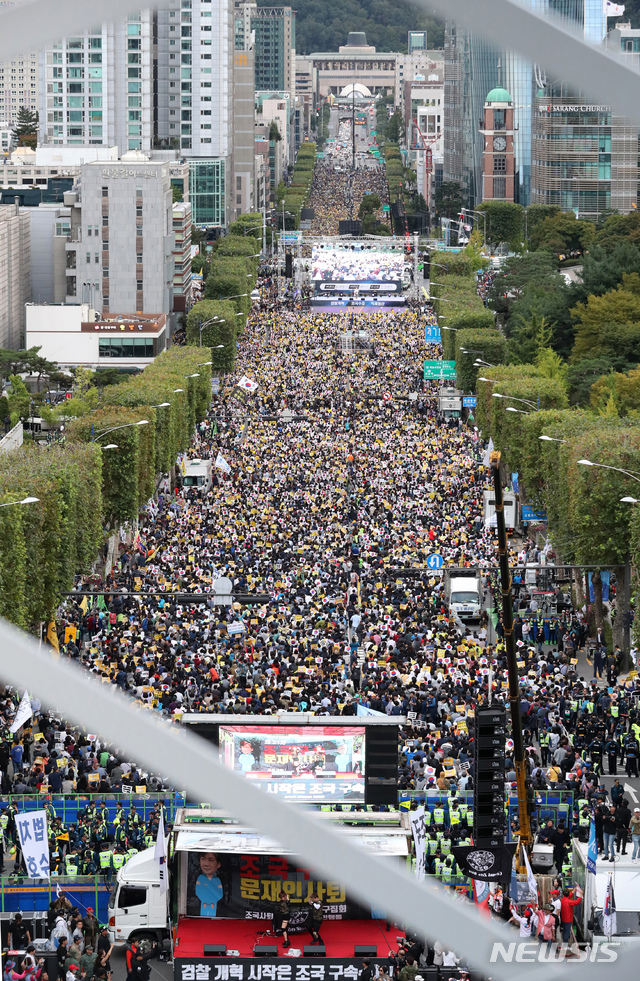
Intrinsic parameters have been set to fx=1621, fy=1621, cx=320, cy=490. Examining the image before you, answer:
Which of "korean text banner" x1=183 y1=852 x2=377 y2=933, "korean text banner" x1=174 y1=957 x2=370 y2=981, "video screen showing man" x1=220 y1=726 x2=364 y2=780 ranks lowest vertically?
"korean text banner" x1=174 y1=957 x2=370 y2=981

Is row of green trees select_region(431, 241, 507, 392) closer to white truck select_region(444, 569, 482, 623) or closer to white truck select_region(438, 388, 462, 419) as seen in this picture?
white truck select_region(438, 388, 462, 419)

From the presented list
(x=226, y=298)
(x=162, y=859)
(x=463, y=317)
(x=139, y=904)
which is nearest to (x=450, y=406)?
(x=463, y=317)

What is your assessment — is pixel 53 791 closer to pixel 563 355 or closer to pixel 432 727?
pixel 432 727

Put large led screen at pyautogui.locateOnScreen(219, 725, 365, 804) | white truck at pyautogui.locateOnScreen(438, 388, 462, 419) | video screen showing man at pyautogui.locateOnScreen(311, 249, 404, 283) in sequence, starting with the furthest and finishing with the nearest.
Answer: video screen showing man at pyautogui.locateOnScreen(311, 249, 404, 283)
white truck at pyautogui.locateOnScreen(438, 388, 462, 419)
large led screen at pyautogui.locateOnScreen(219, 725, 365, 804)

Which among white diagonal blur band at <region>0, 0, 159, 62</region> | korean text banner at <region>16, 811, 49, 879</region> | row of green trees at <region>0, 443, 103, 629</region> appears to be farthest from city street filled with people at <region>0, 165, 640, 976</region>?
white diagonal blur band at <region>0, 0, 159, 62</region>

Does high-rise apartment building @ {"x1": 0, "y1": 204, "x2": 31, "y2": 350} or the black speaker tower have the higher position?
high-rise apartment building @ {"x1": 0, "y1": 204, "x2": 31, "y2": 350}

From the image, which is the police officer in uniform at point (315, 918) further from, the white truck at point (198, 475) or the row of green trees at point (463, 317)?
the row of green trees at point (463, 317)

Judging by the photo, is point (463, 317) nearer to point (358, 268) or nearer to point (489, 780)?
point (358, 268)
